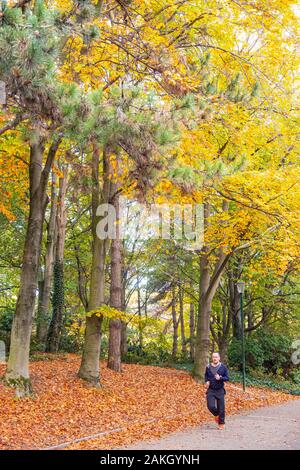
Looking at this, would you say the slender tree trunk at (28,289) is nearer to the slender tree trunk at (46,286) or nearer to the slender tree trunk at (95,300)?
the slender tree trunk at (95,300)

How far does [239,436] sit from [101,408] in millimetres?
3269

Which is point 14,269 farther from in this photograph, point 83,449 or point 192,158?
point 83,449

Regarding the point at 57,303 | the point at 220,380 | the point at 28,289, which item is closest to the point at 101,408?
the point at 220,380

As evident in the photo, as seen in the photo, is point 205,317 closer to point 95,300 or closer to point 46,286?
point 95,300

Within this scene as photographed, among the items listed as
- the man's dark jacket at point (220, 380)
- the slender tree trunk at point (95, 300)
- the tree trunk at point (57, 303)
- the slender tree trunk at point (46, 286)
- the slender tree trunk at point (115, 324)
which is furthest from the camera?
the slender tree trunk at point (46, 286)

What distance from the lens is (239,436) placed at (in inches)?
355

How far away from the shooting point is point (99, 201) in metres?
13.7

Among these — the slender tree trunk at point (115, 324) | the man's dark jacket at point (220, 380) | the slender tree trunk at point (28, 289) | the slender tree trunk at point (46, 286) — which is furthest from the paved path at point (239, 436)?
the slender tree trunk at point (46, 286)

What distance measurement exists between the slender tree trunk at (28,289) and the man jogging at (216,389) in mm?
3836

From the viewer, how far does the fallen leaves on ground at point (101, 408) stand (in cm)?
807

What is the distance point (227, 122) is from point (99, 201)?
4.10m

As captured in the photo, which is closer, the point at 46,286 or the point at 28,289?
the point at 28,289
